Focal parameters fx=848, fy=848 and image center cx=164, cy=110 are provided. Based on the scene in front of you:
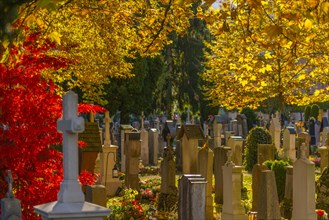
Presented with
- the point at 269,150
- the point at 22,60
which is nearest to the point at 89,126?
the point at 269,150

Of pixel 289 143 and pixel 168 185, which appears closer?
pixel 168 185

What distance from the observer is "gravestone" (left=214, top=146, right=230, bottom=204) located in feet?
60.1

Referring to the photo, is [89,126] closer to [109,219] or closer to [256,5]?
[109,219]

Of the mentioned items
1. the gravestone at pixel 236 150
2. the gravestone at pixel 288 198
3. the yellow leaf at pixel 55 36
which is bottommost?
the gravestone at pixel 288 198

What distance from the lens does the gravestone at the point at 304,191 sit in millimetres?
12000

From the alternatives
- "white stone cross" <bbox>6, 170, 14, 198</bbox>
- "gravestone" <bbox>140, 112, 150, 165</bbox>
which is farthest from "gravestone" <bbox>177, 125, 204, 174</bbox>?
"gravestone" <bbox>140, 112, 150, 165</bbox>

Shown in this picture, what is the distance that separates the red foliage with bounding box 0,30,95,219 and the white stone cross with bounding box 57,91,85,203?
196 centimetres

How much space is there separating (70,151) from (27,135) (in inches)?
90.2

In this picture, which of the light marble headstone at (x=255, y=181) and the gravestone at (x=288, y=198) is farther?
the gravestone at (x=288, y=198)

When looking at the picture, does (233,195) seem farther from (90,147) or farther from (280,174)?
(90,147)

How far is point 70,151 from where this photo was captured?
836 centimetres

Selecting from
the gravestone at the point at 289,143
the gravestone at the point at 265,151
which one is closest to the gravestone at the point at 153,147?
the gravestone at the point at 289,143

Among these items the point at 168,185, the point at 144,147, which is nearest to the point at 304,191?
the point at 168,185

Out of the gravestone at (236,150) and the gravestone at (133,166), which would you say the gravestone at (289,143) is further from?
the gravestone at (133,166)
